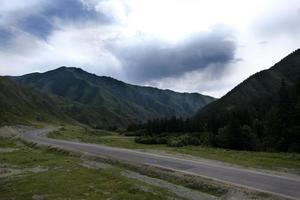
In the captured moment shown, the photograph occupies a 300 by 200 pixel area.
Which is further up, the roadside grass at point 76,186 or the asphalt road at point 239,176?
the asphalt road at point 239,176

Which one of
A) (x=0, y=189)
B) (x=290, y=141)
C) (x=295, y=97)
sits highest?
(x=295, y=97)

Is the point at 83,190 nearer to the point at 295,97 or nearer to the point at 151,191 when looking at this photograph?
the point at 151,191

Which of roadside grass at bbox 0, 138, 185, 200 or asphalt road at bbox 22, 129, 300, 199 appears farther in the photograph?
asphalt road at bbox 22, 129, 300, 199

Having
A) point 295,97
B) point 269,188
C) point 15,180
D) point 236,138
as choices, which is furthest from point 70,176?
point 295,97

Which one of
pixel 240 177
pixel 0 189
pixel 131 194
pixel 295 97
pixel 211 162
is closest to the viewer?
pixel 131 194

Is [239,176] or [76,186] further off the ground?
[239,176]

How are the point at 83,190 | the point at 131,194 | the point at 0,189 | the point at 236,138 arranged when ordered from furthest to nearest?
the point at 236,138
the point at 0,189
the point at 83,190
the point at 131,194

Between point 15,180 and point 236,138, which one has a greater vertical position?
point 236,138

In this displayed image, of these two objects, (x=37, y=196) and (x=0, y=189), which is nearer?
(x=37, y=196)

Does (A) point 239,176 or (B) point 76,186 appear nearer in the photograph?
(B) point 76,186

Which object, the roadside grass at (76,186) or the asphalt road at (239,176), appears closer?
the roadside grass at (76,186)

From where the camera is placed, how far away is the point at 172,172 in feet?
91.6

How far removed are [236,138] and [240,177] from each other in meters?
36.9

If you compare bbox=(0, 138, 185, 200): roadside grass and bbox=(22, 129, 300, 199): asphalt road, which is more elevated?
bbox=(22, 129, 300, 199): asphalt road
